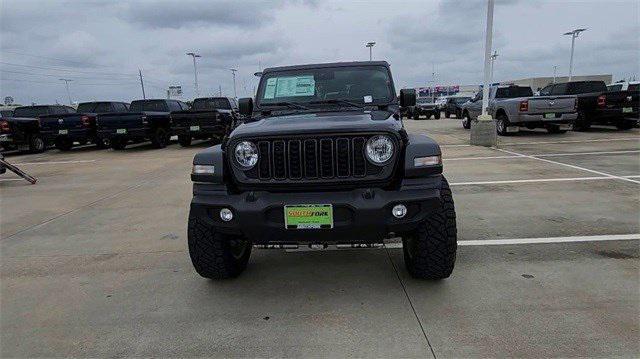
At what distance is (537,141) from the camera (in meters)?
13.0

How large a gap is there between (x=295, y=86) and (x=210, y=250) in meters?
2.03

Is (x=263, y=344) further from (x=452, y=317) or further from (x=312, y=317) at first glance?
(x=452, y=317)

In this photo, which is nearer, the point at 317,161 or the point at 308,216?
the point at 308,216

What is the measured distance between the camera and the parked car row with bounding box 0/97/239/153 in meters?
14.3

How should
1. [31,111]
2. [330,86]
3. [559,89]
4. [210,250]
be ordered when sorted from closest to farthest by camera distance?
1. [210,250]
2. [330,86]
3. [559,89]
4. [31,111]

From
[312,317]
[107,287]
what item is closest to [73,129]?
[107,287]

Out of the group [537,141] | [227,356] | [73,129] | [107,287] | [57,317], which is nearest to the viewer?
[227,356]

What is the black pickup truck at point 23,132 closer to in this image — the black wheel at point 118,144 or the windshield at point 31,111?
the windshield at point 31,111

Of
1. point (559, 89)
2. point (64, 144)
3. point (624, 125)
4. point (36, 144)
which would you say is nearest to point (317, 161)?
point (36, 144)

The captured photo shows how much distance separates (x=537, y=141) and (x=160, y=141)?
12.2 meters

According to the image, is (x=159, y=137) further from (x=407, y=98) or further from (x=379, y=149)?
(x=379, y=149)

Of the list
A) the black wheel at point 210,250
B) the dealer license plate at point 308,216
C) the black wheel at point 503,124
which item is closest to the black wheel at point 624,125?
the black wheel at point 503,124

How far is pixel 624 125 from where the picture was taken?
1526 cm

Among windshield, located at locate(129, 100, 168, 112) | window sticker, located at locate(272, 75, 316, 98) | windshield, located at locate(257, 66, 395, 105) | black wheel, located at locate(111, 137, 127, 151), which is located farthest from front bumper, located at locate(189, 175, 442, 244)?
windshield, located at locate(129, 100, 168, 112)
